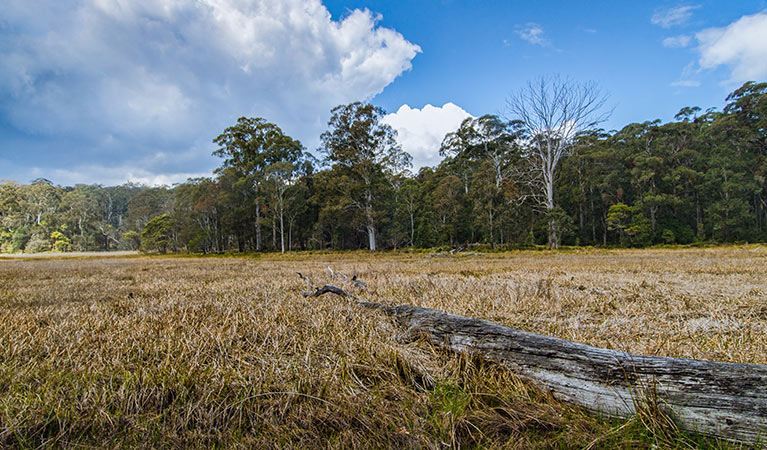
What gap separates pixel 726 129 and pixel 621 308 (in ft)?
152

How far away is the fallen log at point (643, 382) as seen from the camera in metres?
0.96

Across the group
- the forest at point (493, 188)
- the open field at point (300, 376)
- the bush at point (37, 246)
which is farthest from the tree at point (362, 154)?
the bush at point (37, 246)

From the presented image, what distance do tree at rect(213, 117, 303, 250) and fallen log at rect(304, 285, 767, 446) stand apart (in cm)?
3856

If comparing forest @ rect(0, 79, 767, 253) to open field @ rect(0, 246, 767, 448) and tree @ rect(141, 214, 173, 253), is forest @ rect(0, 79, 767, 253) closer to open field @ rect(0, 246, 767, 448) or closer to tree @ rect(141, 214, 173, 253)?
tree @ rect(141, 214, 173, 253)

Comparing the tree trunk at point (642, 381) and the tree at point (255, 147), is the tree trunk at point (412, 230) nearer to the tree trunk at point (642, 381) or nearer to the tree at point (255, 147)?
the tree at point (255, 147)

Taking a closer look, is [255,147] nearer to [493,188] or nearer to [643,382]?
[493,188]

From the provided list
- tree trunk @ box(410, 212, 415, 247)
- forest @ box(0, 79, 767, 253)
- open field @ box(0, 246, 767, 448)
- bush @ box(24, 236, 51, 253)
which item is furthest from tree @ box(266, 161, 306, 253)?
bush @ box(24, 236, 51, 253)

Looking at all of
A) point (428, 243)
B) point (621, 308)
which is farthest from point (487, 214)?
point (621, 308)

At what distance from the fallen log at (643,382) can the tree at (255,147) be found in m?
38.6

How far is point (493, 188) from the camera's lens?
88.5 feet

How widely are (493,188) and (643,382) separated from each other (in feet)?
89.9

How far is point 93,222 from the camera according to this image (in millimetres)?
61750

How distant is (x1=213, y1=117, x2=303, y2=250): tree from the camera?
1484 inches

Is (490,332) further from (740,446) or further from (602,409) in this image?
(740,446)
